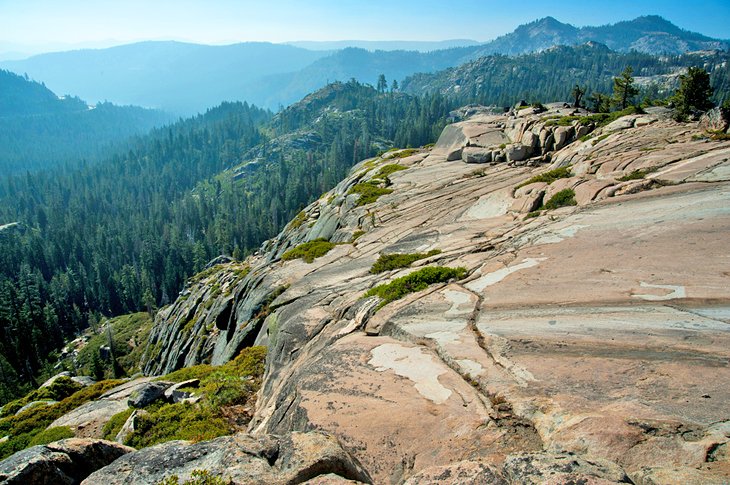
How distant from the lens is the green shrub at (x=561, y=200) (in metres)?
24.1

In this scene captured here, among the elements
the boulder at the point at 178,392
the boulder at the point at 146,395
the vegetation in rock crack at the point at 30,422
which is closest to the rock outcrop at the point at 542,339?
the boulder at the point at 178,392

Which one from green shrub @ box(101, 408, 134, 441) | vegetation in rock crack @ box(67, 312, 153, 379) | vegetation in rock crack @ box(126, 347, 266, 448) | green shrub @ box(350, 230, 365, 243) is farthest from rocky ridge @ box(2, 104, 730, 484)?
vegetation in rock crack @ box(67, 312, 153, 379)

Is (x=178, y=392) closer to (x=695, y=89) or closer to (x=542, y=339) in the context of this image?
(x=542, y=339)

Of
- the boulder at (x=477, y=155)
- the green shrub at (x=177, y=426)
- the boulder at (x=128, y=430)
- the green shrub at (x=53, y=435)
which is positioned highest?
Result: the boulder at (x=477, y=155)

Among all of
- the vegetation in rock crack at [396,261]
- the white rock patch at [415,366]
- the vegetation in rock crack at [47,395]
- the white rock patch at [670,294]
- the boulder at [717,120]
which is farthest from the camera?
the vegetation in rock crack at [47,395]

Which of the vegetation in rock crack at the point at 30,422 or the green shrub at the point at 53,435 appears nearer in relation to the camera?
the green shrub at the point at 53,435

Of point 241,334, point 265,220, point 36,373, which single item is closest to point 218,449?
point 241,334

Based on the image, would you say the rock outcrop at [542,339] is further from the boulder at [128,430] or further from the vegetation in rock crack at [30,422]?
the vegetation in rock crack at [30,422]

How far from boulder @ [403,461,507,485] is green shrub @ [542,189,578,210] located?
67.6 feet

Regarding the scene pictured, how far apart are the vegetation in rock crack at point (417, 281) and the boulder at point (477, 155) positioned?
31.3 meters

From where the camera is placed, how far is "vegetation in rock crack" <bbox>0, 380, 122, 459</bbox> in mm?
22094

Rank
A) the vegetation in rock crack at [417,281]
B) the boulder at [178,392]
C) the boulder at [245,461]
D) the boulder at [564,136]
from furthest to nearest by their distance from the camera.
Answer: the boulder at [564,136], the boulder at [178,392], the vegetation in rock crack at [417,281], the boulder at [245,461]

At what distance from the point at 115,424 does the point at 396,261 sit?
1611 cm

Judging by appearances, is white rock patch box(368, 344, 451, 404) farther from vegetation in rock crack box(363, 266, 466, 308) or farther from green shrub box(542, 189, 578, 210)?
green shrub box(542, 189, 578, 210)
